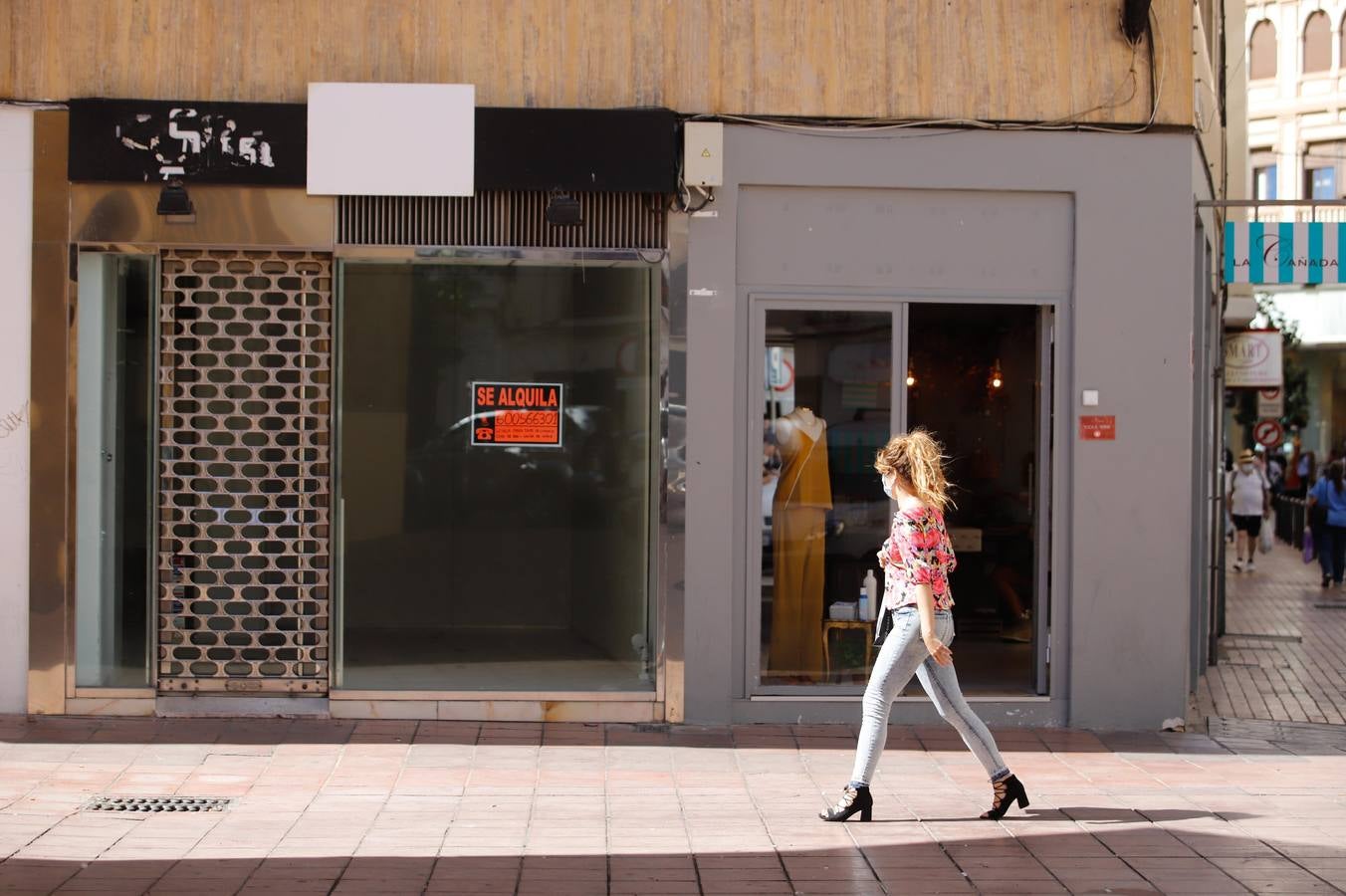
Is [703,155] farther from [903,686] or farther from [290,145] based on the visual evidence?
[903,686]

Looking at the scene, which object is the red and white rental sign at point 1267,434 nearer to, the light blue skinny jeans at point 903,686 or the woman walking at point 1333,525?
the woman walking at point 1333,525

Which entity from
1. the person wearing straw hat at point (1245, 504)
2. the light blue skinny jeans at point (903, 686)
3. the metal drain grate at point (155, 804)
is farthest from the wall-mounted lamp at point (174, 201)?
the person wearing straw hat at point (1245, 504)

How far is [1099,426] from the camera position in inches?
373

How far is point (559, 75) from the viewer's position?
9273 millimetres

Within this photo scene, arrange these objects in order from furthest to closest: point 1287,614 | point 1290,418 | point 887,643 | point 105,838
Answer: point 1290,418 < point 1287,614 < point 887,643 < point 105,838

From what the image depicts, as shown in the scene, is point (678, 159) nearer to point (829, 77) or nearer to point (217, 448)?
point (829, 77)

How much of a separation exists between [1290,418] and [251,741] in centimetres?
3803

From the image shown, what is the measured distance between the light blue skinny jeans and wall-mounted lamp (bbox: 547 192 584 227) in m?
3.21

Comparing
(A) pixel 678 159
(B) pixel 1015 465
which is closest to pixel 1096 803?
(B) pixel 1015 465

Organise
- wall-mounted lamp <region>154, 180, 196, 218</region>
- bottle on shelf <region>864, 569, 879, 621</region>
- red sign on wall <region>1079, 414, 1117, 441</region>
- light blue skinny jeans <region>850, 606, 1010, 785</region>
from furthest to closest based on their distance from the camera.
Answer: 1. bottle on shelf <region>864, 569, 879, 621</region>
2. red sign on wall <region>1079, 414, 1117, 441</region>
3. wall-mounted lamp <region>154, 180, 196, 218</region>
4. light blue skinny jeans <region>850, 606, 1010, 785</region>

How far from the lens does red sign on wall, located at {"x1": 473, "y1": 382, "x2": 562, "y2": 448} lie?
9.70 m

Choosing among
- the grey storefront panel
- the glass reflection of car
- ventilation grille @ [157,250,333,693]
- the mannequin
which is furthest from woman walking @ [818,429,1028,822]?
ventilation grille @ [157,250,333,693]

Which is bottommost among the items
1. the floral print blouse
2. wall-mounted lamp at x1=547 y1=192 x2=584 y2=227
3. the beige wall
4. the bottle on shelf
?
the bottle on shelf

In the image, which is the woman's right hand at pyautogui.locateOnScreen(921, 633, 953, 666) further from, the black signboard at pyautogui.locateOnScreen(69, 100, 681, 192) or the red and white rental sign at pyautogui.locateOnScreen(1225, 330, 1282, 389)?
the red and white rental sign at pyautogui.locateOnScreen(1225, 330, 1282, 389)
